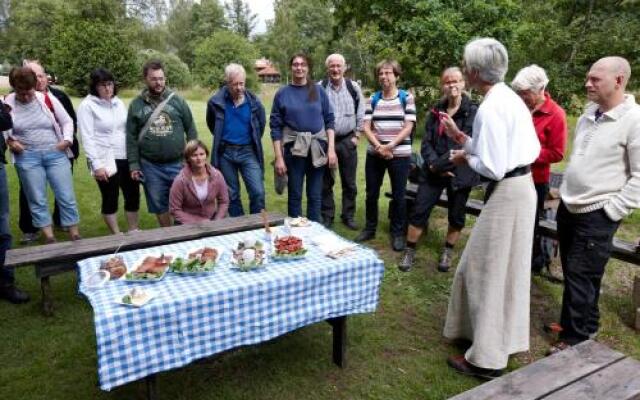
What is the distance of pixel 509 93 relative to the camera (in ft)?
8.46

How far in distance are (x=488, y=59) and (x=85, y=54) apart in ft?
106

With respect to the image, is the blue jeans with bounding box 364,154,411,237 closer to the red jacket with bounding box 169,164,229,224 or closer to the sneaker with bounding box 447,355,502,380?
the red jacket with bounding box 169,164,229,224

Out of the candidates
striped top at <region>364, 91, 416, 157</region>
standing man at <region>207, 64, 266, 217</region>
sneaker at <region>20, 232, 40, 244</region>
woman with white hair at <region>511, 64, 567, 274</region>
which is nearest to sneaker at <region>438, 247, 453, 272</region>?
woman with white hair at <region>511, 64, 567, 274</region>

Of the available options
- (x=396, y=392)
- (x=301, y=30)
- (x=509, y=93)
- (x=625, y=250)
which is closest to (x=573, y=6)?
(x=625, y=250)

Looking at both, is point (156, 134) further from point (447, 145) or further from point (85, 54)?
point (85, 54)

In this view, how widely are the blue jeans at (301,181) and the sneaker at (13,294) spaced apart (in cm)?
254

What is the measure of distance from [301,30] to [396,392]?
180ft

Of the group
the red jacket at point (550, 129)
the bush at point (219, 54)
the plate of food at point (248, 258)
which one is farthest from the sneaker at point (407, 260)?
the bush at point (219, 54)

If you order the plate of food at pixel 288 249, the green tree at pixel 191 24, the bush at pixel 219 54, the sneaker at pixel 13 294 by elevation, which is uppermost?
the green tree at pixel 191 24

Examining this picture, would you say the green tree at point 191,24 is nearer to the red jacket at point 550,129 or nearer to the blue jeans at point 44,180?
the blue jeans at point 44,180

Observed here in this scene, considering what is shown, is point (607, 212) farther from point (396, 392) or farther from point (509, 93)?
point (396, 392)

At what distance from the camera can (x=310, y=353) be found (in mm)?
3209

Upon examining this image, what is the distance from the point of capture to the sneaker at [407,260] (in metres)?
4.53

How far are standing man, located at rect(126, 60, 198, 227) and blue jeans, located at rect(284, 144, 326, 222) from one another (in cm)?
104
